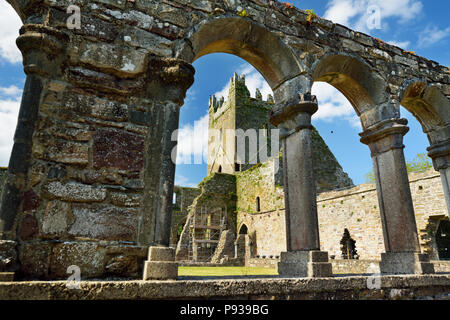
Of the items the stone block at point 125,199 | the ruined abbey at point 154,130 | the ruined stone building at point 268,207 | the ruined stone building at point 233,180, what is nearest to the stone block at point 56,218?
the ruined abbey at point 154,130

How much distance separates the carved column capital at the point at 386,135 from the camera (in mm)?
4469

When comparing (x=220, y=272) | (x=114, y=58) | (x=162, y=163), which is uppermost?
(x=114, y=58)

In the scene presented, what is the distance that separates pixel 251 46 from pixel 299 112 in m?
1.14

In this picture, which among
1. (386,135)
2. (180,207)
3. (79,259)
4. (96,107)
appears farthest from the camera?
(180,207)

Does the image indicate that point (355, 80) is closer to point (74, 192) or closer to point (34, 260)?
point (74, 192)

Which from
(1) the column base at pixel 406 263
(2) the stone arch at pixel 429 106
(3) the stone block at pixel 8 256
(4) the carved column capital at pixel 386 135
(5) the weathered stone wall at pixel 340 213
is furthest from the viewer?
(5) the weathered stone wall at pixel 340 213

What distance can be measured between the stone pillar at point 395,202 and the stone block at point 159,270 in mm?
3104

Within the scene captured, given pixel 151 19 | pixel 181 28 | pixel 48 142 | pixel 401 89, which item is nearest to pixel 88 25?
pixel 151 19

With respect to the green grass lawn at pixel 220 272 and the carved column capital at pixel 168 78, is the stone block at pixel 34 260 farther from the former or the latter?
the green grass lawn at pixel 220 272

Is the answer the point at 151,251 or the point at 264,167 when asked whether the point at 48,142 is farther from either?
the point at 264,167

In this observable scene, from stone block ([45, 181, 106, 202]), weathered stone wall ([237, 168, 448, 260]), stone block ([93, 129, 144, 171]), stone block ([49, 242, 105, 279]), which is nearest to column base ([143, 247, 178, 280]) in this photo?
stone block ([49, 242, 105, 279])

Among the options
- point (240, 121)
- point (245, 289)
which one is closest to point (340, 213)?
point (245, 289)

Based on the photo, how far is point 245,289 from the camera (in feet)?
8.62

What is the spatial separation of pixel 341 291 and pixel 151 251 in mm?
1901
